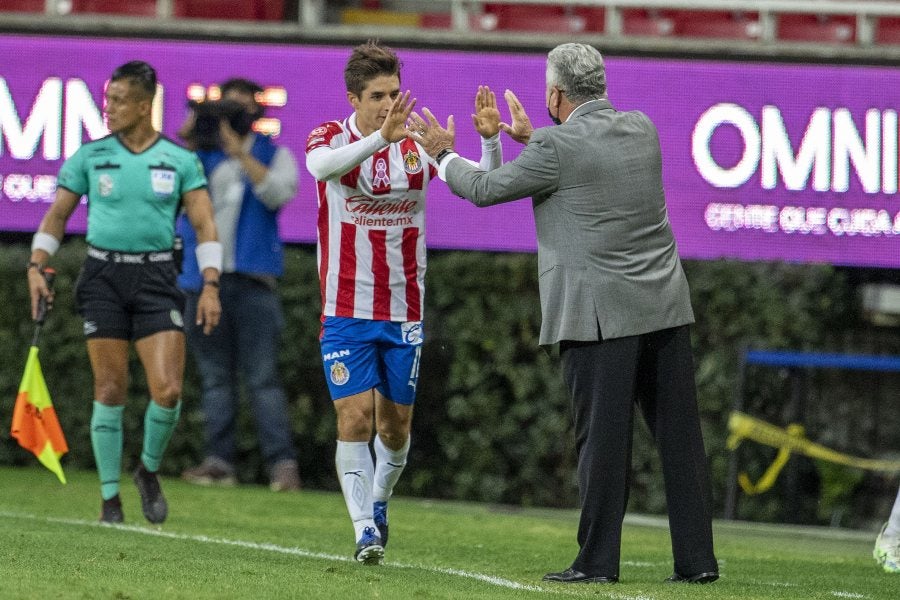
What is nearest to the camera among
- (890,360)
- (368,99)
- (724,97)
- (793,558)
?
(368,99)

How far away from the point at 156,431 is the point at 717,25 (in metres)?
7.00

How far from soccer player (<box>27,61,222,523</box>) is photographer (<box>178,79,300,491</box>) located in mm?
2514

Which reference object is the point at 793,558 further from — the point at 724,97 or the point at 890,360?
the point at 724,97

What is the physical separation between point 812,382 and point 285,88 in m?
4.43

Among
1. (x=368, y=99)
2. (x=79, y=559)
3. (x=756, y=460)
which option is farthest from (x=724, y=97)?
(x=79, y=559)

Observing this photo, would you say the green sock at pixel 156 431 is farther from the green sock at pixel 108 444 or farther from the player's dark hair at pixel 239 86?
the player's dark hair at pixel 239 86

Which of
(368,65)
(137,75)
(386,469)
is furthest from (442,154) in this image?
(137,75)

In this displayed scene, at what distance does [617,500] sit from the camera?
6488mm

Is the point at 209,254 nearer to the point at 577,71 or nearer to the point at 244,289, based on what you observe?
the point at 244,289

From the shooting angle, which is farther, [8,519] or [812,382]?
[812,382]

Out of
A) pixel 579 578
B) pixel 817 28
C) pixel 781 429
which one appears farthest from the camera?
pixel 817 28

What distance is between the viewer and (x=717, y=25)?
45.5 ft

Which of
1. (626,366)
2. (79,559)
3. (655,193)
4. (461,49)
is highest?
(461,49)

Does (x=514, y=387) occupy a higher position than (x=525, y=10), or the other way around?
(x=525, y=10)
